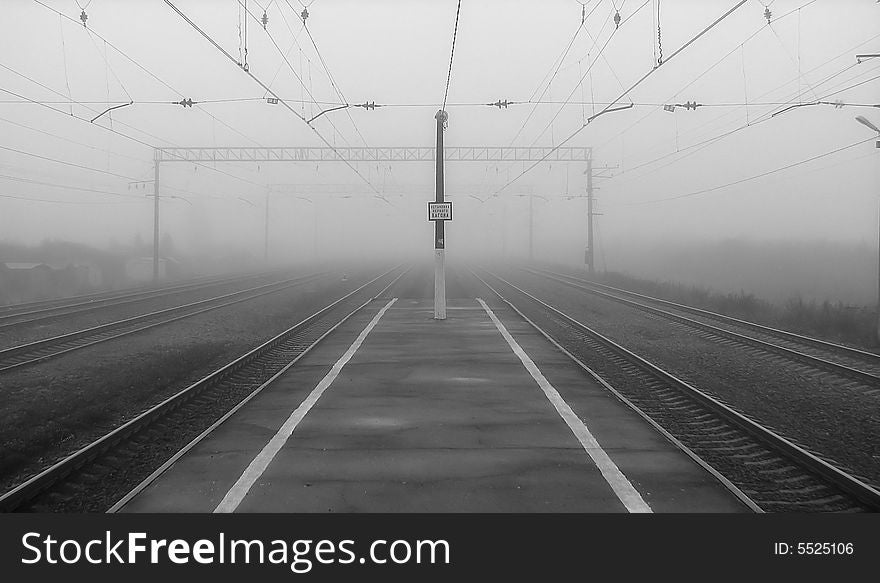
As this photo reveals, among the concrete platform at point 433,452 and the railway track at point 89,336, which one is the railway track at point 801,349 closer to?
the concrete platform at point 433,452

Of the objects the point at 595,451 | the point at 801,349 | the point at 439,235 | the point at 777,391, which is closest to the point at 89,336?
the point at 439,235

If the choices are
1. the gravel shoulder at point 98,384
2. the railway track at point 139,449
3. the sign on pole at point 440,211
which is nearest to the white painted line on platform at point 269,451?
the railway track at point 139,449

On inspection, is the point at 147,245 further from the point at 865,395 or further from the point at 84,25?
the point at 865,395

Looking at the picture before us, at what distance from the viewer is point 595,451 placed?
6.69 meters

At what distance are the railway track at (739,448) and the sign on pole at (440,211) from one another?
278 inches

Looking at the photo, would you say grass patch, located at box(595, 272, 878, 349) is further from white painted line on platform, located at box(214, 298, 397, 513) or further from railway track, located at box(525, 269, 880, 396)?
white painted line on platform, located at box(214, 298, 397, 513)

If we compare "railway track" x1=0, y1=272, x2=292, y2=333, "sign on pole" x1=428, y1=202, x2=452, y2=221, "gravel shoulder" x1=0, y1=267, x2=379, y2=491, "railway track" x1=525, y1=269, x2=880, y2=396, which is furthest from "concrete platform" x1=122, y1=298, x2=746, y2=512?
"railway track" x1=0, y1=272, x2=292, y2=333

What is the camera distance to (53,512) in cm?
531

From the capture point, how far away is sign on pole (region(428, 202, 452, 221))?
1838 cm

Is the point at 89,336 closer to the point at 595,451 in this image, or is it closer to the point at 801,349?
the point at 595,451

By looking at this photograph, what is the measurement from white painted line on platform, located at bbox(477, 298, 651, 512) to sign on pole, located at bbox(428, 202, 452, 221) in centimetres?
753

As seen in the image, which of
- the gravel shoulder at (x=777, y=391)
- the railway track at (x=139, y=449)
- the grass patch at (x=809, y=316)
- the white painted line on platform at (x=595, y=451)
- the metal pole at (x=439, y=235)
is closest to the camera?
the white painted line on platform at (x=595, y=451)

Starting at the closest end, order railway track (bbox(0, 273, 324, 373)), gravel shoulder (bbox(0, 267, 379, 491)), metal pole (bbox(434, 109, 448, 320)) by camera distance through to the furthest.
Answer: gravel shoulder (bbox(0, 267, 379, 491)) → railway track (bbox(0, 273, 324, 373)) → metal pole (bbox(434, 109, 448, 320))

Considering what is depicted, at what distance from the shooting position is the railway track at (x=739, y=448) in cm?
555
